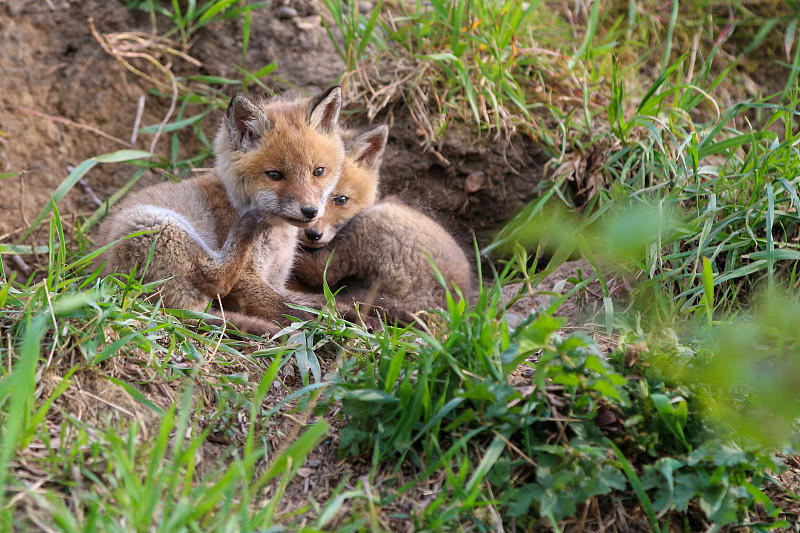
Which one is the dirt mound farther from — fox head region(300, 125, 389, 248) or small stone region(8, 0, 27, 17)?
fox head region(300, 125, 389, 248)

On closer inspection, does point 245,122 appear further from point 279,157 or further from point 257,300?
point 257,300

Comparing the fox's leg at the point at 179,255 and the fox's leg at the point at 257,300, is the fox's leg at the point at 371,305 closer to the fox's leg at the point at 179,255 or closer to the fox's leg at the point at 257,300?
the fox's leg at the point at 257,300

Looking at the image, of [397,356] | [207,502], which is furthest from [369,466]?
[207,502]

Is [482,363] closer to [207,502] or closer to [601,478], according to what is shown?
[601,478]

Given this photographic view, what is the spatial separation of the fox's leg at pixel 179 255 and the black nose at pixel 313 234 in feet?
1.96

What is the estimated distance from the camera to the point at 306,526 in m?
2.07

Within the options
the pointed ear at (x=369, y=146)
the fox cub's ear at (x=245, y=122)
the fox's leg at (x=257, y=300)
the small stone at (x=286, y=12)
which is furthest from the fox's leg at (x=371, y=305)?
the small stone at (x=286, y=12)

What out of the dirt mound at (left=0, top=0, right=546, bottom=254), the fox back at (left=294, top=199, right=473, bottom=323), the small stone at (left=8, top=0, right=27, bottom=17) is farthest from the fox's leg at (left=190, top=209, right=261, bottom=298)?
the small stone at (left=8, top=0, right=27, bottom=17)

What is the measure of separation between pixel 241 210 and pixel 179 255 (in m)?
0.57

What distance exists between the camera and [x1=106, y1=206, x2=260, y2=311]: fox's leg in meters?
3.30

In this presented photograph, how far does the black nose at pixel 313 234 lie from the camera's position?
3.99 meters

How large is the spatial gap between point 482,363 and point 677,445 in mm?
727

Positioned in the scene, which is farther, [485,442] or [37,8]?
[37,8]

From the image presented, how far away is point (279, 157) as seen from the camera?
141 inches
